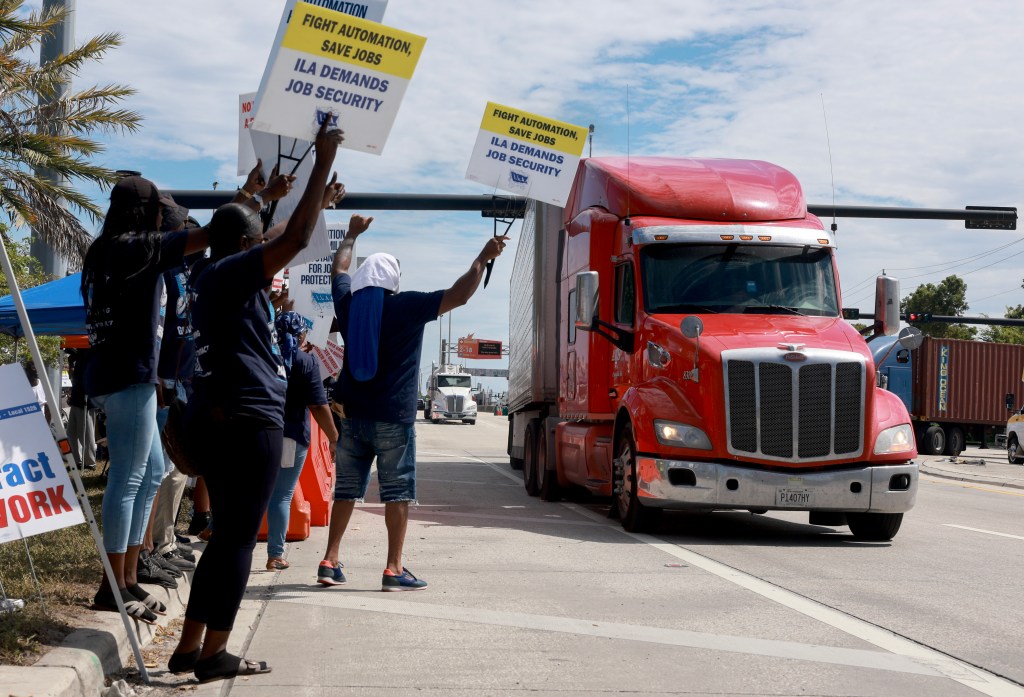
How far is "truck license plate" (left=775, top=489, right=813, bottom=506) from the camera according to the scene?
10.5 m

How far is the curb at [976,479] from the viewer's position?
78.6ft

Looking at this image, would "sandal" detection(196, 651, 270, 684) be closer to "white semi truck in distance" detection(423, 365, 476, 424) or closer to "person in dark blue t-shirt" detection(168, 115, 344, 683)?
"person in dark blue t-shirt" detection(168, 115, 344, 683)

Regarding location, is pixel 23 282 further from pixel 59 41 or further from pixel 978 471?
pixel 978 471

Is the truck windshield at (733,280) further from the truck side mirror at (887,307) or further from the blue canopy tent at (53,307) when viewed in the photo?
the blue canopy tent at (53,307)

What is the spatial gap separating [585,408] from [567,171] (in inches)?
148

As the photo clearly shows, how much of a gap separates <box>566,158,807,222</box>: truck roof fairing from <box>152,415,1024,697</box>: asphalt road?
123 inches

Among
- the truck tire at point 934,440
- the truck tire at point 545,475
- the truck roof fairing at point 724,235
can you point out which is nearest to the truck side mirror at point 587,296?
the truck roof fairing at point 724,235

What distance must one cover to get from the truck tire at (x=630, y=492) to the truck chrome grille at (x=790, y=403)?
1.06 metres

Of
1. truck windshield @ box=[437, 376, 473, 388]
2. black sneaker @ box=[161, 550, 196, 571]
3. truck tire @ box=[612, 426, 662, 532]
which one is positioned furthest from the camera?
truck windshield @ box=[437, 376, 473, 388]

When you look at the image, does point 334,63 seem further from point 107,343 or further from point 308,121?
point 107,343

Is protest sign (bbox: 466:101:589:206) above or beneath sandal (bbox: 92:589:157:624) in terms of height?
above

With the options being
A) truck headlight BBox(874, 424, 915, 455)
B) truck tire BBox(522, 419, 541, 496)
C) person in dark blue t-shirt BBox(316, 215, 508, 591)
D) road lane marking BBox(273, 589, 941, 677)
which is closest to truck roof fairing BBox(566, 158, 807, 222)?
truck headlight BBox(874, 424, 915, 455)

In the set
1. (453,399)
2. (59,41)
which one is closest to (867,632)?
(59,41)

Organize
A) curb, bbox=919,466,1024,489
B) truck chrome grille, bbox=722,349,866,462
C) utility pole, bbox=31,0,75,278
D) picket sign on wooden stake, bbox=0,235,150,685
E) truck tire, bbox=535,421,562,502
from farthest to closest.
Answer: curb, bbox=919,466,1024,489 → utility pole, bbox=31,0,75,278 → truck tire, bbox=535,421,562,502 → truck chrome grille, bbox=722,349,866,462 → picket sign on wooden stake, bbox=0,235,150,685
